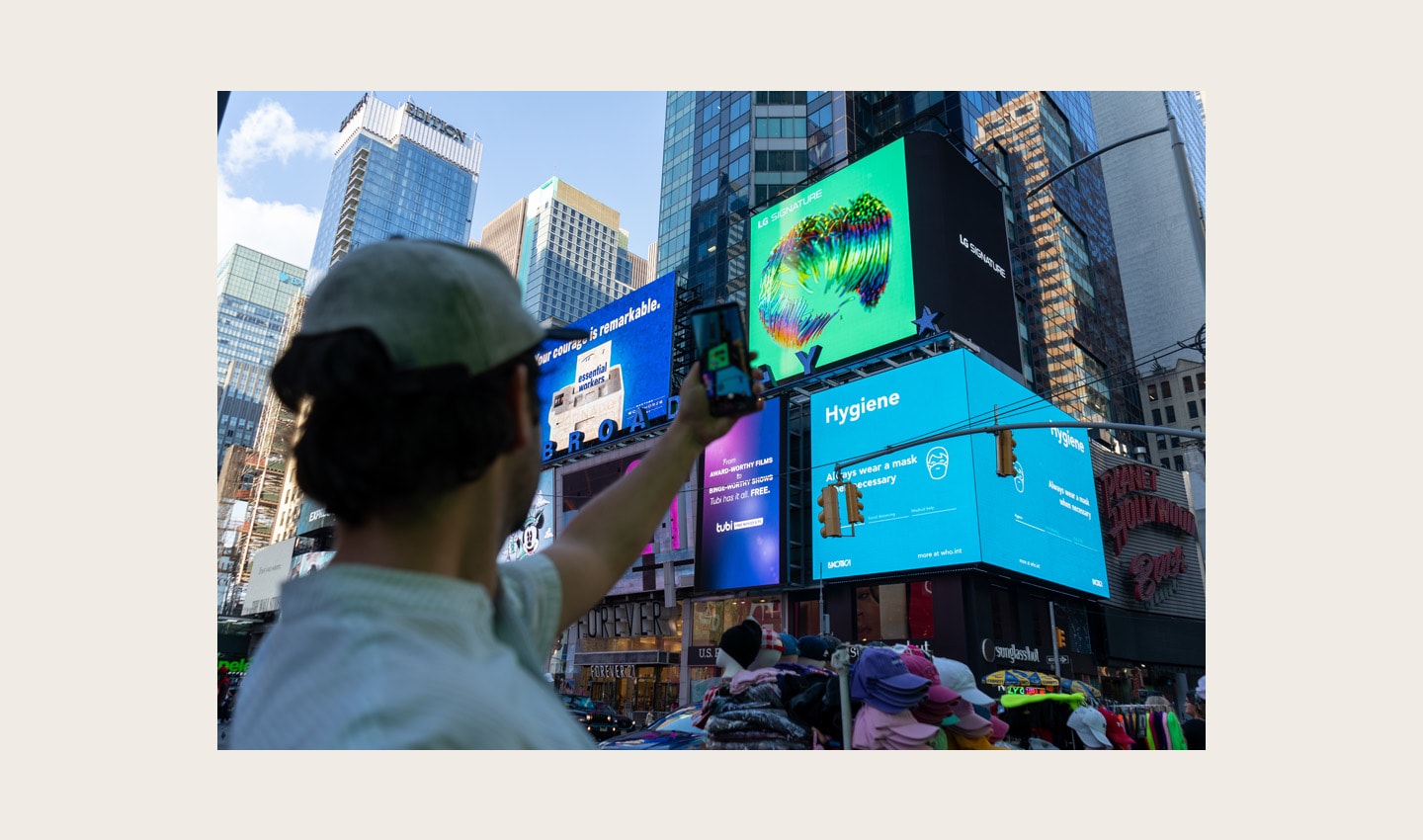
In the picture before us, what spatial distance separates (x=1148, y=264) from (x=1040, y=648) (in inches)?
1911

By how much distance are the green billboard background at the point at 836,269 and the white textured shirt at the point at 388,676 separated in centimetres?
2584

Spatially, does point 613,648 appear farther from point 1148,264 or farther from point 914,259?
point 1148,264

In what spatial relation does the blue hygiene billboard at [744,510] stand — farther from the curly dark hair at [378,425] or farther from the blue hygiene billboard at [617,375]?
the curly dark hair at [378,425]

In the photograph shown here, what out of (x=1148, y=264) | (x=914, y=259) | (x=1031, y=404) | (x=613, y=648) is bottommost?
(x=613, y=648)

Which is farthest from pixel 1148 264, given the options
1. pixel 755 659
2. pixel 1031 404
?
pixel 755 659

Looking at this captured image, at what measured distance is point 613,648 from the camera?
32.9 metres

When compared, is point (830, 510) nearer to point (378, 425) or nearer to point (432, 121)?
point (378, 425)

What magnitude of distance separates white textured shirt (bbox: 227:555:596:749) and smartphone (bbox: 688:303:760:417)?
0.69 m

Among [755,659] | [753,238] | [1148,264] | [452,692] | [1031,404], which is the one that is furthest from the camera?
[1148,264]

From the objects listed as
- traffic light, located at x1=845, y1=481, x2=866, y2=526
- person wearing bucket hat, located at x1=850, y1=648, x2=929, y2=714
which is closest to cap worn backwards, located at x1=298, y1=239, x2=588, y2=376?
person wearing bucket hat, located at x1=850, y1=648, x2=929, y2=714

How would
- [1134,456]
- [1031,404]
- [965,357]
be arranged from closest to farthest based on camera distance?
[965,357] < [1031,404] < [1134,456]

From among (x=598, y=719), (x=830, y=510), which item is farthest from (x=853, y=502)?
(x=598, y=719)

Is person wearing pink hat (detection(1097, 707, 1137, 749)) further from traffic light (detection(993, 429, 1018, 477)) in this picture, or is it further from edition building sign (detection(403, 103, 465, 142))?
edition building sign (detection(403, 103, 465, 142))
